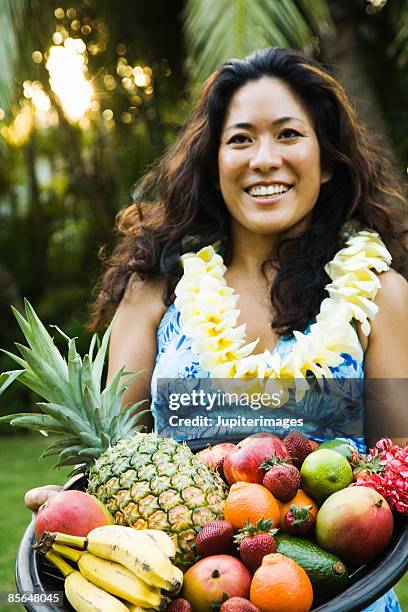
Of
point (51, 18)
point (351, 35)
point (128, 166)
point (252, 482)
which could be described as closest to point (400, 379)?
point (252, 482)

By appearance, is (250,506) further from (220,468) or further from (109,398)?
(109,398)

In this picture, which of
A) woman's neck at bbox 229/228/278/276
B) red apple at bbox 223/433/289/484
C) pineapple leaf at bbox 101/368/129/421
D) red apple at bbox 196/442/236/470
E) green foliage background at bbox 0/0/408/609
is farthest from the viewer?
green foliage background at bbox 0/0/408/609

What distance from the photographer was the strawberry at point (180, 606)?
5.58 feet

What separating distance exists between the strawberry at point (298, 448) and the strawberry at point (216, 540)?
35cm

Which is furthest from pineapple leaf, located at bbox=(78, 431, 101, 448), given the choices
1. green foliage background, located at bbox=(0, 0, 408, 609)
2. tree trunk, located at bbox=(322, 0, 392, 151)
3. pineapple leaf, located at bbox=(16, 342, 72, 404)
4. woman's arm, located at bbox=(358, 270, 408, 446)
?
tree trunk, located at bbox=(322, 0, 392, 151)

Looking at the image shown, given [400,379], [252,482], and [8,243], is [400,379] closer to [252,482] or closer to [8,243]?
[252,482]

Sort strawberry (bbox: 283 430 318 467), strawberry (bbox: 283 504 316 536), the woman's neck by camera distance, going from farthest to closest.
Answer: the woman's neck < strawberry (bbox: 283 430 318 467) < strawberry (bbox: 283 504 316 536)

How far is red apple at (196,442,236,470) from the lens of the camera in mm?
2227

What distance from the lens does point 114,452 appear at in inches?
86.0

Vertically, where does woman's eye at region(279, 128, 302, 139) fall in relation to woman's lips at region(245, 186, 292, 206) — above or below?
above

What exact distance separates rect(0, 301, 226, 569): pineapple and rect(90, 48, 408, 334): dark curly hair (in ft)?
2.69

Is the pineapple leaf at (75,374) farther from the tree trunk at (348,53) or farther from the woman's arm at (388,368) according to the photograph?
the tree trunk at (348,53)

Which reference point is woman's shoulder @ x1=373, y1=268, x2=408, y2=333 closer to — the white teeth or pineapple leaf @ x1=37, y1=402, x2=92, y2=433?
the white teeth

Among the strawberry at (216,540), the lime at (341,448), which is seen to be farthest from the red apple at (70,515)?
the lime at (341,448)
